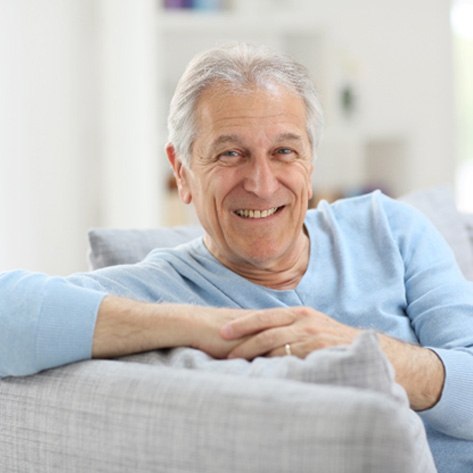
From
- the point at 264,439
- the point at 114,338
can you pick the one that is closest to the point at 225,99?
the point at 114,338

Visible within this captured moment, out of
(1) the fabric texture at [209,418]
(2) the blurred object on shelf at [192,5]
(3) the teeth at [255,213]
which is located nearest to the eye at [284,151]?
(3) the teeth at [255,213]

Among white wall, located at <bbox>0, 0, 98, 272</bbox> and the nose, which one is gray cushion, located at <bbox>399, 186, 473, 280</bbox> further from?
white wall, located at <bbox>0, 0, 98, 272</bbox>

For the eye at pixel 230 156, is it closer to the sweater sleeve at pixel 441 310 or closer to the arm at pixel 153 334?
the sweater sleeve at pixel 441 310

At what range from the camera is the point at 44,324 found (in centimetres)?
152

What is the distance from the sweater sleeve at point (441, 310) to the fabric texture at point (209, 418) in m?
0.38

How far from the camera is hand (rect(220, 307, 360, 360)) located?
4.78 ft

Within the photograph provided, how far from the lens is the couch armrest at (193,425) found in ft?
3.66

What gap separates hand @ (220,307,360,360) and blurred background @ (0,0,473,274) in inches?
122

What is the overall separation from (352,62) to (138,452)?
4506mm

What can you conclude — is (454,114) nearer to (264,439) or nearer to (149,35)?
(149,35)

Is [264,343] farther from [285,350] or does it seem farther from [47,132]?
[47,132]

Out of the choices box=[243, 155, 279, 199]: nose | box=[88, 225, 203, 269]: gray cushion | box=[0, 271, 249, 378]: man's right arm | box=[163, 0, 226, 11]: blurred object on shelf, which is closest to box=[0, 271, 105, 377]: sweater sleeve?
box=[0, 271, 249, 378]: man's right arm

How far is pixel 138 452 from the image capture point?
1303mm

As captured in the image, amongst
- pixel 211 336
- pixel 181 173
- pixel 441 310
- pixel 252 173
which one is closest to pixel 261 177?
pixel 252 173
